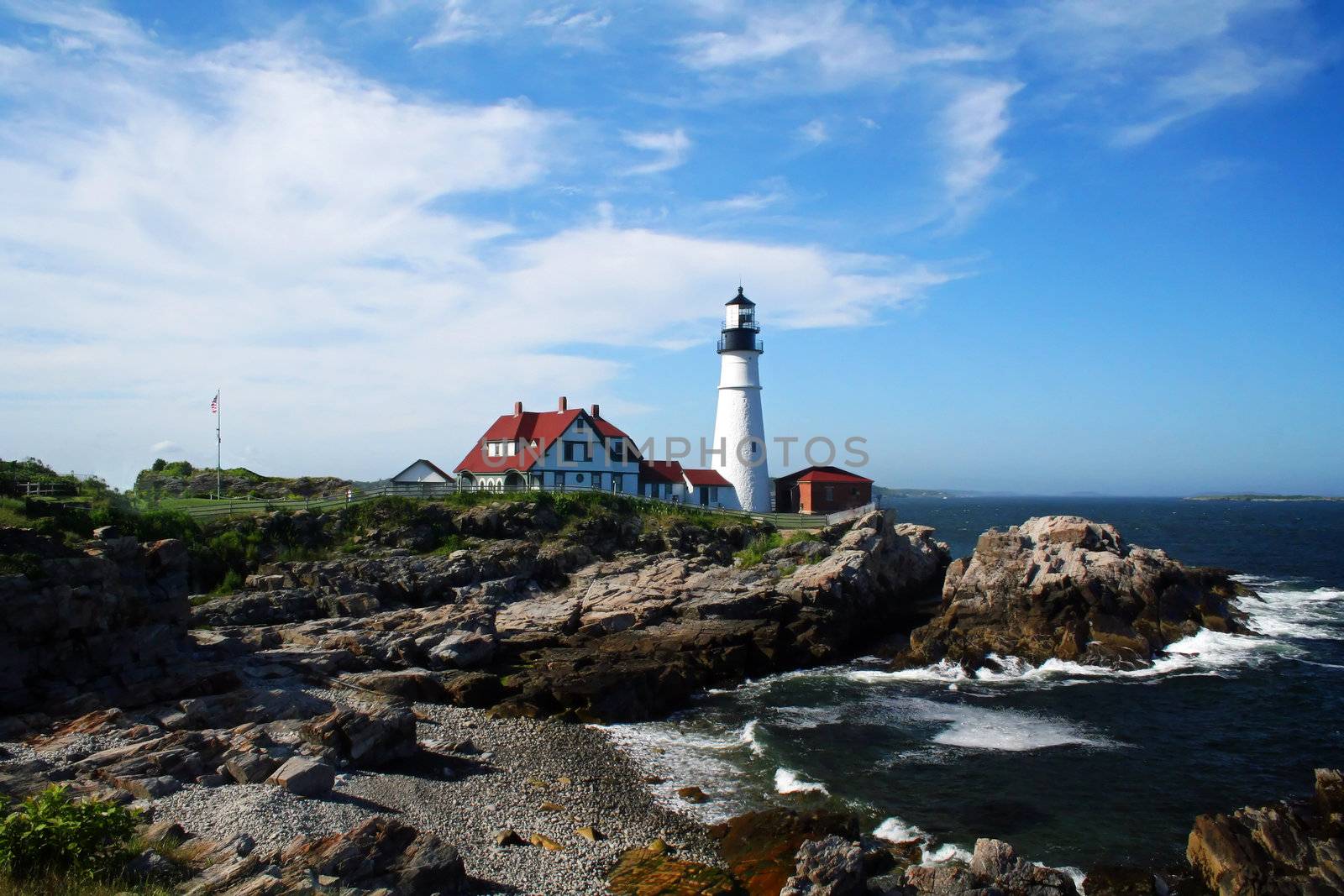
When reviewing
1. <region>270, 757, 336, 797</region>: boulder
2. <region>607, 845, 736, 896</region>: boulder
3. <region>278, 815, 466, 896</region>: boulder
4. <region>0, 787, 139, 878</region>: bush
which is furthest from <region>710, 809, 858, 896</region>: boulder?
<region>0, 787, 139, 878</region>: bush

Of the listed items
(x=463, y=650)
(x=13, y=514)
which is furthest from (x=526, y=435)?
(x=13, y=514)

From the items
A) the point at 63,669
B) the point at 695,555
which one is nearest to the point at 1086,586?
the point at 695,555

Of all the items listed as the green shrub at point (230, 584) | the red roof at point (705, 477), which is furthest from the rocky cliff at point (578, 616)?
the red roof at point (705, 477)

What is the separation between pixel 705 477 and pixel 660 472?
2.69 metres

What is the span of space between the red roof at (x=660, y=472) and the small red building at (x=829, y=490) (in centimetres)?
723

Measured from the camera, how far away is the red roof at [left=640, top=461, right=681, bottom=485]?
161 feet

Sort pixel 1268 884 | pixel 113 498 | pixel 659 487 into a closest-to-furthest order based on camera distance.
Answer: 1. pixel 1268 884
2. pixel 113 498
3. pixel 659 487

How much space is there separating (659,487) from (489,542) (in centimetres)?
1461

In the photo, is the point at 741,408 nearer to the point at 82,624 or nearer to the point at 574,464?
the point at 574,464

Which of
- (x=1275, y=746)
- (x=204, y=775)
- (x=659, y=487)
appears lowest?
(x=1275, y=746)

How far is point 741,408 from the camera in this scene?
155 ft

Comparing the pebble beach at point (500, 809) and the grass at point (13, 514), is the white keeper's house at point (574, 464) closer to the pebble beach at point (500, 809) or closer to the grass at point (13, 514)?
the grass at point (13, 514)

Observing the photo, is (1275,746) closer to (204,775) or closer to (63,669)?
(204,775)

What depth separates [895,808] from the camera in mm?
15945
